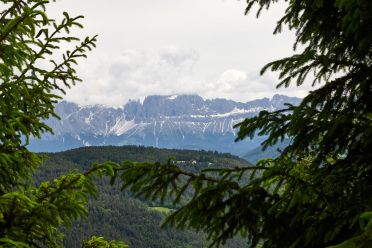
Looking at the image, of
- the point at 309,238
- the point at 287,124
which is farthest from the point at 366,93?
the point at 309,238

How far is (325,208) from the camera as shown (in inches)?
235

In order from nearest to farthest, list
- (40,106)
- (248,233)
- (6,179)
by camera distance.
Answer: (248,233) → (6,179) → (40,106)

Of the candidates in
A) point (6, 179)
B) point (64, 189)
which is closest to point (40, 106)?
point (6, 179)

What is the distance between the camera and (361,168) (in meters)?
6.25

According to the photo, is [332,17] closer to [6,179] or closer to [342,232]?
[342,232]

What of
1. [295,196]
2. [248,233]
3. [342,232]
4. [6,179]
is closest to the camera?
[295,196]

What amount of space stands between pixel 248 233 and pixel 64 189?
3.43 m

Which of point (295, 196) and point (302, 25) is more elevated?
point (302, 25)

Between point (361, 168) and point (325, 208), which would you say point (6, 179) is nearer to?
point (325, 208)

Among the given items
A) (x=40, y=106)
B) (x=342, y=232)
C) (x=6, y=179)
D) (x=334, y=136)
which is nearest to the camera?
(x=342, y=232)

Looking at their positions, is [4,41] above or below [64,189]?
above

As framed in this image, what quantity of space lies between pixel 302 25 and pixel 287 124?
205 cm

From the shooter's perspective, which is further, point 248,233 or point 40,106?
point 40,106

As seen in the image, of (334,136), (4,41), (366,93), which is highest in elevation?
(4,41)
